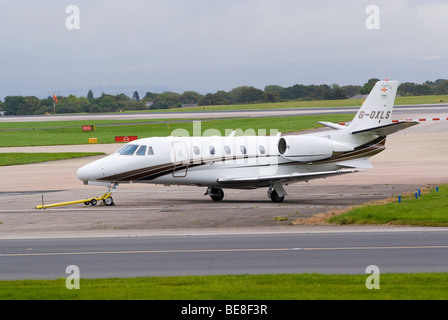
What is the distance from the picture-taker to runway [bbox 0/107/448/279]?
16.4 meters

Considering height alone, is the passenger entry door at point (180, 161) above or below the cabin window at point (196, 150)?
below

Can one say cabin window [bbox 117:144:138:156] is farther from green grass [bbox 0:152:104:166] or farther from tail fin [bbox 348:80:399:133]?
green grass [bbox 0:152:104:166]

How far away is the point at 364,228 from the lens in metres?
22.8

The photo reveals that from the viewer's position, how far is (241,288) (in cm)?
1334

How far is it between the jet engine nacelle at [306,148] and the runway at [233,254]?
9351mm

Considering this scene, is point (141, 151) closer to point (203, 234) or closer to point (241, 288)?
point (203, 234)

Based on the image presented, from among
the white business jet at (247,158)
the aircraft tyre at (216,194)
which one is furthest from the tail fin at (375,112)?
the aircraft tyre at (216,194)

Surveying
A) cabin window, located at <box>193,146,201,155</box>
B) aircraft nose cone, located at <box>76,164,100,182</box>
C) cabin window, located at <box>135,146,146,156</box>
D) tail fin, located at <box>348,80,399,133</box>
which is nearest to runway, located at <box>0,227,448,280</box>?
aircraft nose cone, located at <box>76,164,100,182</box>

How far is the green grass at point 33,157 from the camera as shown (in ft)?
181

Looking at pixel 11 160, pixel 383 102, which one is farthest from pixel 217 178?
pixel 11 160

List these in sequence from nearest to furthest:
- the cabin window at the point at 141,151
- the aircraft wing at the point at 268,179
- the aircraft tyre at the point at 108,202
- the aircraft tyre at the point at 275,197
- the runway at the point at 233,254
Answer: the runway at the point at 233,254, the aircraft wing at the point at 268,179, the cabin window at the point at 141,151, the aircraft tyre at the point at 108,202, the aircraft tyre at the point at 275,197

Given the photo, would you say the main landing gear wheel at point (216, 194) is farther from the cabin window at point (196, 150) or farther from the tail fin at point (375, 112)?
the tail fin at point (375, 112)

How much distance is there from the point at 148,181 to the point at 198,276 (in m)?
15.7

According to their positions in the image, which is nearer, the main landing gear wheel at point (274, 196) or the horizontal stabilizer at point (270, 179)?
the horizontal stabilizer at point (270, 179)
